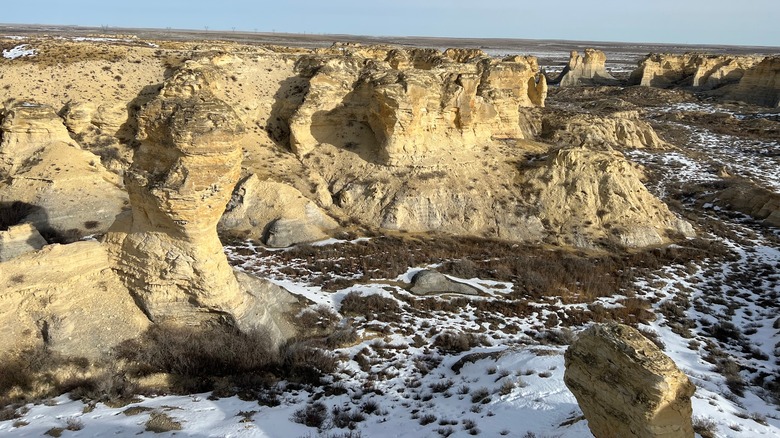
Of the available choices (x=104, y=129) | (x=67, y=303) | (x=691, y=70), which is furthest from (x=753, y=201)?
(x=691, y=70)

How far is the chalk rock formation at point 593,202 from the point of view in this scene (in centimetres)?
2355

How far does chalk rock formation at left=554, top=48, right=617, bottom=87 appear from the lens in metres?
98.0

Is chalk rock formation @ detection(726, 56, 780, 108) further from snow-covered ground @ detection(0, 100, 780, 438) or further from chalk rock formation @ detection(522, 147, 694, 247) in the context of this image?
snow-covered ground @ detection(0, 100, 780, 438)

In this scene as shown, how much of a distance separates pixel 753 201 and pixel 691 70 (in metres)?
74.8

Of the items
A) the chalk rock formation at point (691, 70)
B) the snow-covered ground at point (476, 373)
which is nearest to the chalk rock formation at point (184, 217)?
the snow-covered ground at point (476, 373)

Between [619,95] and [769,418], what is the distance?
269 ft

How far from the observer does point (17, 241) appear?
14.4 metres

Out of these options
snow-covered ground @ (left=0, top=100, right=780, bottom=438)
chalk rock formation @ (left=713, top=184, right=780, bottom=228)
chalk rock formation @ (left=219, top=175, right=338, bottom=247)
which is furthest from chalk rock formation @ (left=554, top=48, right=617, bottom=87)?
chalk rock formation @ (left=219, top=175, right=338, bottom=247)

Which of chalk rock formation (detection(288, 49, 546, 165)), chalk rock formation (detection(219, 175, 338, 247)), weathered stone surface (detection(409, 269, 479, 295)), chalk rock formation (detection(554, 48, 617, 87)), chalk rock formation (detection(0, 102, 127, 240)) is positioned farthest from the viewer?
chalk rock formation (detection(554, 48, 617, 87))

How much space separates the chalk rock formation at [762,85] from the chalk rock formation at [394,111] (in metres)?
64.6

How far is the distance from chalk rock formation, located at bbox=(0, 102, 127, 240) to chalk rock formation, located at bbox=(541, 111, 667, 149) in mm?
28914

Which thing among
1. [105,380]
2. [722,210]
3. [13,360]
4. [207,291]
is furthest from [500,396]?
[722,210]

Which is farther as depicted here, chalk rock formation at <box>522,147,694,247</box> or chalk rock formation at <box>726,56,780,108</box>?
chalk rock formation at <box>726,56,780,108</box>

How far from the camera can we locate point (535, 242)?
2325 cm
